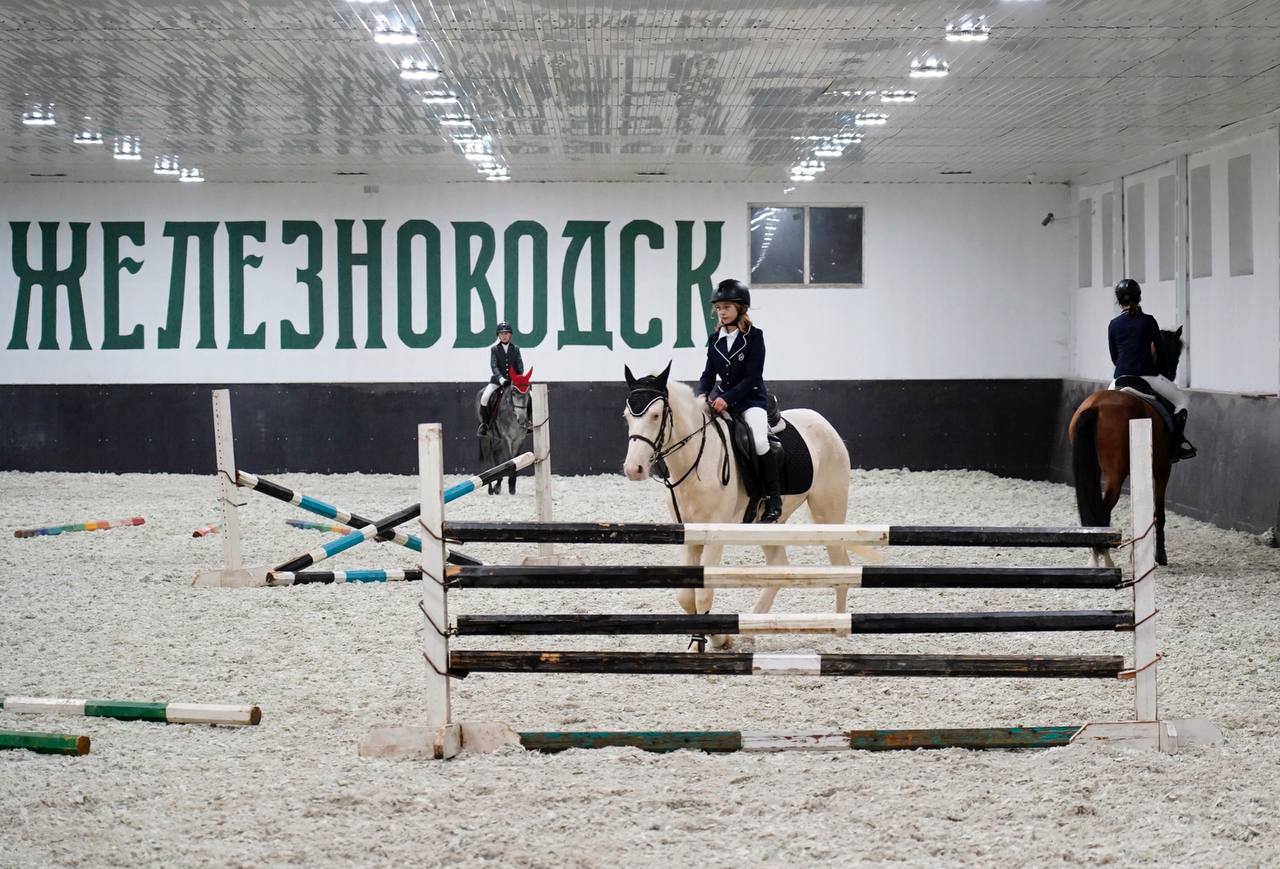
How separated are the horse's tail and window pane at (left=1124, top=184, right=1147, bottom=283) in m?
5.27

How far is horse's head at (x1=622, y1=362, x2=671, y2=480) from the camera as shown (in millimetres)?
5609

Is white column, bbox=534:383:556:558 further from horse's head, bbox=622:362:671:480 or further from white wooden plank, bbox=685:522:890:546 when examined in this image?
white wooden plank, bbox=685:522:890:546

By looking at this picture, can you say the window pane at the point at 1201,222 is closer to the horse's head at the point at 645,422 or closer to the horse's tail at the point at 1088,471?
the horse's tail at the point at 1088,471

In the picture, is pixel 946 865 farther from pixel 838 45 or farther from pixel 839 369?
pixel 839 369

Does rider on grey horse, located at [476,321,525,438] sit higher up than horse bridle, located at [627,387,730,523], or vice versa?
rider on grey horse, located at [476,321,525,438]

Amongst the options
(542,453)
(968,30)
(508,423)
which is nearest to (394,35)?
(542,453)

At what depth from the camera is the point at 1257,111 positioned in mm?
10148

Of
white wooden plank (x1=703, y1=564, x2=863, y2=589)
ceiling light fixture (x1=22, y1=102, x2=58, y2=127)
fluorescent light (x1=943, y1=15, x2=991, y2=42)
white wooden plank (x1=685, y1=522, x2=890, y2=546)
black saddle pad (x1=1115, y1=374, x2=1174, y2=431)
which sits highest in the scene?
ceiling light fixture (x1=22, y1=102, x2=58, y2=127)

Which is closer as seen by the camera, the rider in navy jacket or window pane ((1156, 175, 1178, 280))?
the rider in navy jacket

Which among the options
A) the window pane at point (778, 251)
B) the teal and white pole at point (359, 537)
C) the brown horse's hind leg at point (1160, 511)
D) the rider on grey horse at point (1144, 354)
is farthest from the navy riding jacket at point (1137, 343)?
the window pane at point (778, 251)

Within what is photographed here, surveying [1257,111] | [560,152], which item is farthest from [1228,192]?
[560,152]

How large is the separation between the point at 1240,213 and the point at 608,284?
23.7ft

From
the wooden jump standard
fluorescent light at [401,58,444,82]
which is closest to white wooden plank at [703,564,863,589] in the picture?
the wooden jump standard

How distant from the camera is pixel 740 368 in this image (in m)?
6.35
